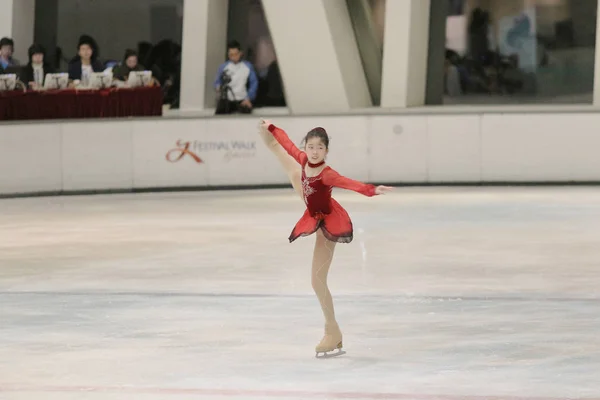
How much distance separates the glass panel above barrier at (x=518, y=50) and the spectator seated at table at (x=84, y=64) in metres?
9.22

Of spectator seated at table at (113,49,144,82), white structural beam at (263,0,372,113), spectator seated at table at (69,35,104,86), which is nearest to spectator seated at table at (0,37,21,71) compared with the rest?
spectator seated at table at (69,35,104,86)

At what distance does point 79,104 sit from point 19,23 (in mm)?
8426

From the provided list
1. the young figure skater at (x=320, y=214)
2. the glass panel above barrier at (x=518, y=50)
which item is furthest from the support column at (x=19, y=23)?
the young figure skater at (x=320, y=214)

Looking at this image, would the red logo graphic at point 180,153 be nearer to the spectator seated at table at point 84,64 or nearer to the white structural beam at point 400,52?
the spectator seated at table at point 84,64

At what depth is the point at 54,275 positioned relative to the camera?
1308 cm

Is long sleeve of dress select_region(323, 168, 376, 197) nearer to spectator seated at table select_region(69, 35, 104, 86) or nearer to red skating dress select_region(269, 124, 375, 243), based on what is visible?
red skating dress select_region(269, 124, 375, 243)

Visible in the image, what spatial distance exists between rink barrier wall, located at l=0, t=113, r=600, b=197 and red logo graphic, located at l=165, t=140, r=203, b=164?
2cm

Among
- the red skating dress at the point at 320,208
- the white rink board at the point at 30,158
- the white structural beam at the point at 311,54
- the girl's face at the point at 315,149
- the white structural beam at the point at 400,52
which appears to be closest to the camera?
the girl's face at the point at 315,149

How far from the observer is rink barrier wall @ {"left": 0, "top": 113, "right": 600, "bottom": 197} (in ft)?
71.6

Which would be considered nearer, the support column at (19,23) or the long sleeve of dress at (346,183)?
the long sleeve of dress at (346,183)

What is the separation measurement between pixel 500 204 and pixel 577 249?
16.3 feet

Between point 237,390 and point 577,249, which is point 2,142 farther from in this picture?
point 237,390

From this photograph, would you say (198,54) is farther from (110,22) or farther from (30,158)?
(30,158)

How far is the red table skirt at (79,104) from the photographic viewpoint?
2245 centimetres
